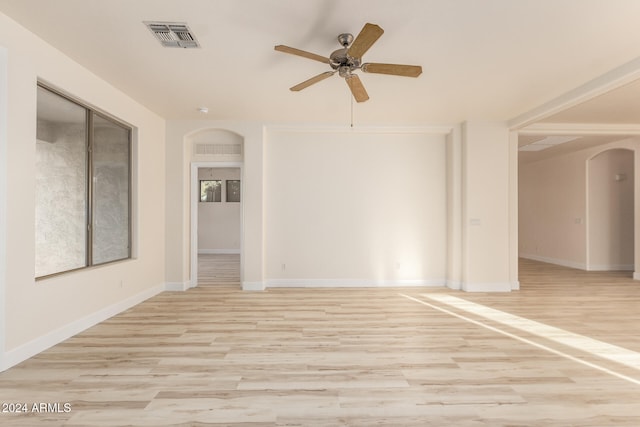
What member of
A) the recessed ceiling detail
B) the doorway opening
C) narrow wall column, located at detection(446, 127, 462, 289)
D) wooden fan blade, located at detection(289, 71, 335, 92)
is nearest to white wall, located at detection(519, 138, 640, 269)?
the recessed ceiling detail

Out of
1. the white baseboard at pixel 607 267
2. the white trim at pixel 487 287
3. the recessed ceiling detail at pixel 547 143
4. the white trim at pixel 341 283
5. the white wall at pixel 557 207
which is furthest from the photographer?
the white wall at pixel 557 207

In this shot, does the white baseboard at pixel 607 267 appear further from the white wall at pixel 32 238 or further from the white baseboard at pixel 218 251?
the white baseboard at pixel 218 251

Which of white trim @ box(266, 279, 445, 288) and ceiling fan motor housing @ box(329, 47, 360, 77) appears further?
white trim @ box(266, 279, 445, 288)

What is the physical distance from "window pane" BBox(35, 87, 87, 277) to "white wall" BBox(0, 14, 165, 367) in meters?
0.17

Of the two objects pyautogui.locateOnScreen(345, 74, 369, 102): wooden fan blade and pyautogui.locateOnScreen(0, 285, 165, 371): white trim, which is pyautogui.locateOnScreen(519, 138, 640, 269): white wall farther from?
pyautogui.locateOnScreen(0, 285, 165, 371): white trim

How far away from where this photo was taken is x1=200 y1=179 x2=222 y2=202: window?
37.4ft

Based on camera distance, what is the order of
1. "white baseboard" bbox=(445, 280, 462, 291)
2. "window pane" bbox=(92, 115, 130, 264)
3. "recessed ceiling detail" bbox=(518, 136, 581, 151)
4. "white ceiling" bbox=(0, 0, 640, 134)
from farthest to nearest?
"recessed ceiling detail" bbox=(518, 136, 581, 151) < "white baseboard" bbox=(445, 280, 462, 291) < "window pane" bbox=(92, 115, 130, 264) < "white ceiling" bbox=(0, 0, 640, 134)

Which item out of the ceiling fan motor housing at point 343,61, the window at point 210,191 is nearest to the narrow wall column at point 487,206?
the ceiling fan motor housing at point 343,61

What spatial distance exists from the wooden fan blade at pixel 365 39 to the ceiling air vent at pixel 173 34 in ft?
4.83

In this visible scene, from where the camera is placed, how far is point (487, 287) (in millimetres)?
5629

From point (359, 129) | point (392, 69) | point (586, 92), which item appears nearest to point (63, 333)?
point (392, 69)

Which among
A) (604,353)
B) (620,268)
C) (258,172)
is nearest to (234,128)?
(258,172)

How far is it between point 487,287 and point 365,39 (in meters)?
4.77

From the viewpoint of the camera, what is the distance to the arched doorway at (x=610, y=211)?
7777 mm
